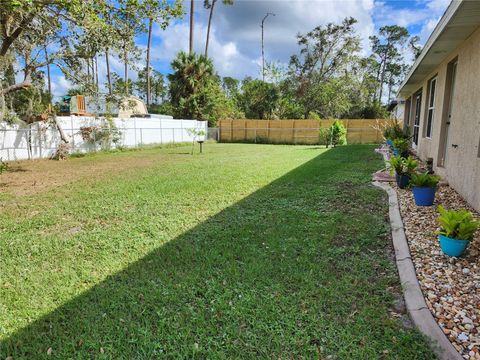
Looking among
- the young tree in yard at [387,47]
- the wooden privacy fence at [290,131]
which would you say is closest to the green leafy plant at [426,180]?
the wooden privacy fence at [290,131]

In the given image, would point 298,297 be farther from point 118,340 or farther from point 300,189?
point 300,189

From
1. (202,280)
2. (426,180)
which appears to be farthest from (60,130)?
(426,180)

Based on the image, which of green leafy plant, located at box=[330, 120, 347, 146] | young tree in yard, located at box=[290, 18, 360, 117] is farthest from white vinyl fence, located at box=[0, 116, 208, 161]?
young tree in yard, located at box=[290, 18, 360, 117]

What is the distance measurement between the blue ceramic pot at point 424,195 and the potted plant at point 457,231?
1581 mm

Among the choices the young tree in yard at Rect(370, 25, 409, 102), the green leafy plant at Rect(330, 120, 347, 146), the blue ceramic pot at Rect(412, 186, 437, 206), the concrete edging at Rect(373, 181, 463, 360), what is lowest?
Answer: the concrete edging at Rect(373, 181, 463, 360)

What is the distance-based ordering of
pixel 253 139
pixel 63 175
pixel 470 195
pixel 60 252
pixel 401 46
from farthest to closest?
1. pixel 401 46
2. pixel 253 139
3. pixel 63 175
4. pixel 470 195
5. pixel 60 252

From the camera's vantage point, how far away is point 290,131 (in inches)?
800

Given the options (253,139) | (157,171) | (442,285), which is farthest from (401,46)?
(442,285)

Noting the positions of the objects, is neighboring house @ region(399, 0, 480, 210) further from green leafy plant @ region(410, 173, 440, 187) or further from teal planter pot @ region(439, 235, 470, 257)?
teal planter pot @ region(439, 235, 470, 257)

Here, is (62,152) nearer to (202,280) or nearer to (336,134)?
(202,280)

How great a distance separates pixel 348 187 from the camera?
5.75m

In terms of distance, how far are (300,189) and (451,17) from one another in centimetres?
329

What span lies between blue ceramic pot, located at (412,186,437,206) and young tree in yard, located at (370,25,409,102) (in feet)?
111

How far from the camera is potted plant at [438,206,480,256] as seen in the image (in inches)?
104
